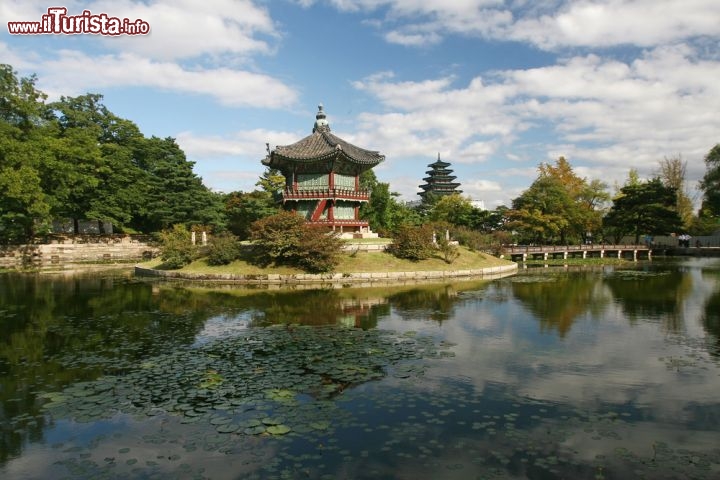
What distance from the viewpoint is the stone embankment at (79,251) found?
43.0m

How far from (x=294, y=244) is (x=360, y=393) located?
2200 cm

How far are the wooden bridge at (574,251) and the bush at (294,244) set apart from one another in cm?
2132

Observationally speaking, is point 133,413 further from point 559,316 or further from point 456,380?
point 559,316

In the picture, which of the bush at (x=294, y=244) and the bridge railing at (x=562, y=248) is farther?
the bridge railing at (x=562, y=248)

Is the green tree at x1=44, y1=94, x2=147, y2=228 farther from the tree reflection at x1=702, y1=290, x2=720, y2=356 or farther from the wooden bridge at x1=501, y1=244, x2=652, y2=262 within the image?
the tree reflection at x1=702, y1=290, x2=720, y2=356

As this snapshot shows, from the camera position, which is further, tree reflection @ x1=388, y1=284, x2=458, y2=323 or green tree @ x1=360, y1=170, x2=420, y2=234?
green tree @ x1=360, y1=170, x2=420, y2=234

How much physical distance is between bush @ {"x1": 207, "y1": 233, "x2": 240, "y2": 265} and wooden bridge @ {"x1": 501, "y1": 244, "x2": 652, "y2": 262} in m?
25.5

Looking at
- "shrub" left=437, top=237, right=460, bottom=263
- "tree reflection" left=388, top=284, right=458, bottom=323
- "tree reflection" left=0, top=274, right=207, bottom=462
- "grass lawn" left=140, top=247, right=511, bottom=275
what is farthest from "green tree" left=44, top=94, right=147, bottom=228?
"tree reflection" left=388, top=284, right=458, bottom=323

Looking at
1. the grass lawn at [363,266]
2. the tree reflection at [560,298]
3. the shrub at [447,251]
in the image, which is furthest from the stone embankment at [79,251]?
the tree reflection at [560,298]

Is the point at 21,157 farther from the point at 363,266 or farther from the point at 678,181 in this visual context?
the point at 678,181


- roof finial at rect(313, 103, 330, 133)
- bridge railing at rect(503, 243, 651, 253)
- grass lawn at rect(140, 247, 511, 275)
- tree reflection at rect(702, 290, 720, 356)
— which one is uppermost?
roof finial at rect(313, 103, 330, 133)

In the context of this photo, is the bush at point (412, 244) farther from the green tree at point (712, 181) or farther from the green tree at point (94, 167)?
the green tree at point (712, 181)

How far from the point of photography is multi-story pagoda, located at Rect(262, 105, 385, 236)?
40.7 metres

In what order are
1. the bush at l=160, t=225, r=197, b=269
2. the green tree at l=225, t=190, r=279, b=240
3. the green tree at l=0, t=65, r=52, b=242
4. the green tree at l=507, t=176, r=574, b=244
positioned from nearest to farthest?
the bush at l=160, t=225, r=197, b=269
the green tree at l=0, t=65, r=52, b=242
the green tree at l=225, t=190, r=279, b=240
the green tree at l=507, t=176, r=574, b=244
